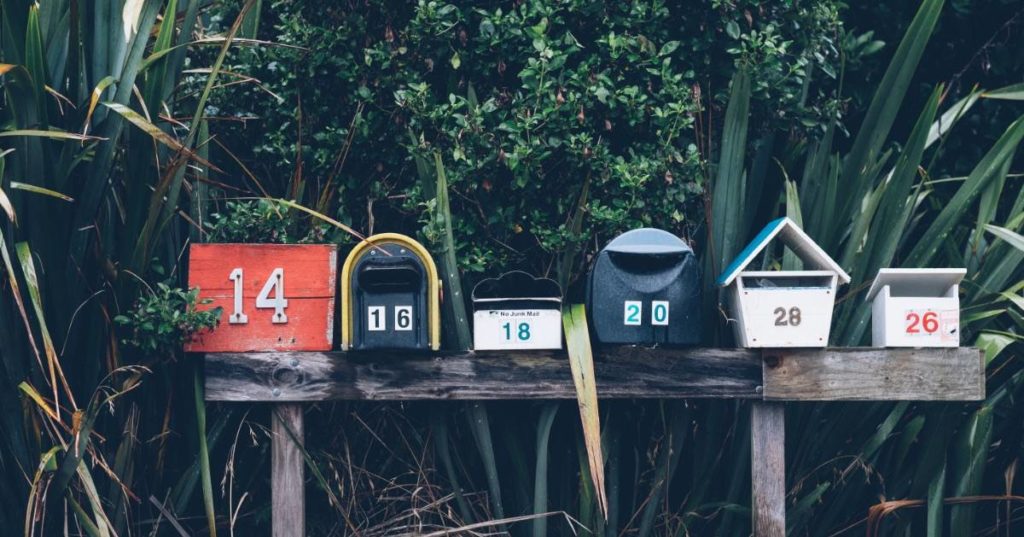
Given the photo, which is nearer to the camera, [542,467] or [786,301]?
[786,301]

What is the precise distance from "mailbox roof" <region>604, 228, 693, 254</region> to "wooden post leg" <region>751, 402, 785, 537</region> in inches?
19.3

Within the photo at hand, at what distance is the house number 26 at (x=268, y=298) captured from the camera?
2992mm

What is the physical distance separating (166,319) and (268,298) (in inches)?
10.4

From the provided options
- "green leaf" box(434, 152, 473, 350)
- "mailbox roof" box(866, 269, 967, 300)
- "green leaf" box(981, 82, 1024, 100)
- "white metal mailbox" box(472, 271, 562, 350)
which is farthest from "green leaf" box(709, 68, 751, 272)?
"green leaf" box(981, 82, 1024, 100)

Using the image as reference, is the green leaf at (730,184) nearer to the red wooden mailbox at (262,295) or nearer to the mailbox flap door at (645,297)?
the mailbox flap door at (645,297)

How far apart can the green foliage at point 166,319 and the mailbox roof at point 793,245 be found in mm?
1354

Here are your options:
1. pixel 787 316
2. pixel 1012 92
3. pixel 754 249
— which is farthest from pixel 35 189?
pixel 1012 92

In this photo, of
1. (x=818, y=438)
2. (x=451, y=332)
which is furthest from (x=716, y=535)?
(x=451, y=332)

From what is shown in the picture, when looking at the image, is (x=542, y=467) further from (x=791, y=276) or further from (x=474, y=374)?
(x=791, y=276)

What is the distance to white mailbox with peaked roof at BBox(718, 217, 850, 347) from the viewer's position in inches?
114

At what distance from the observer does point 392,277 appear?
2.99 m

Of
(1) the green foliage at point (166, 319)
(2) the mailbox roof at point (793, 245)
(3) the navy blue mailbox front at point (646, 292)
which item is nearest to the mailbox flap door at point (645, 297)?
(3) the navy blue mailbox front at point (646, 292)

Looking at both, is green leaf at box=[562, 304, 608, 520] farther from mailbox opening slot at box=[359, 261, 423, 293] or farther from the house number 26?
the house number 26

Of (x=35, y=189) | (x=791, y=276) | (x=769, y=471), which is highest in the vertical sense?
(x=35, y=189)
